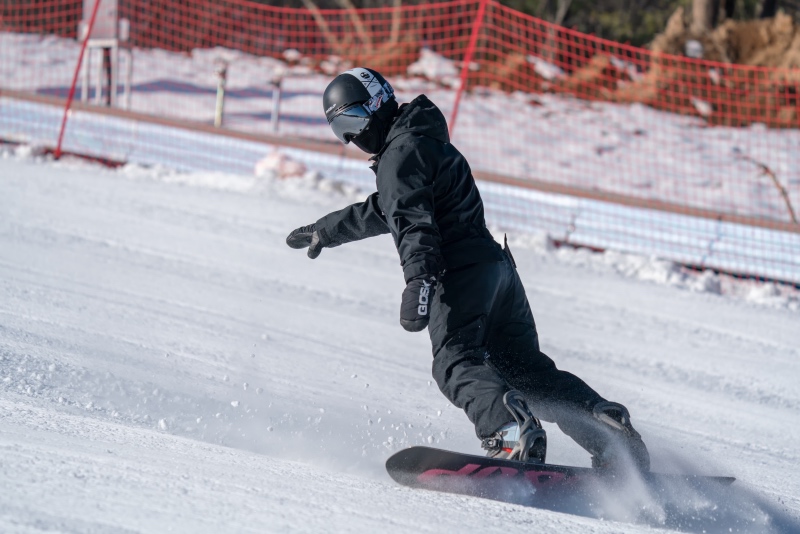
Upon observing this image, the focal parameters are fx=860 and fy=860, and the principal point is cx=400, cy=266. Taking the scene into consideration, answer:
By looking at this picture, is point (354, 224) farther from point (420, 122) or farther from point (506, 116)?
point (506, 116)

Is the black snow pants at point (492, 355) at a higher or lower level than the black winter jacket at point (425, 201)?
lower

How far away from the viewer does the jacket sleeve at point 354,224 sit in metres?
3.55

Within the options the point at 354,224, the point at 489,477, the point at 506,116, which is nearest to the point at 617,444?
the point at 489,477

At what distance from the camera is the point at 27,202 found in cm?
753

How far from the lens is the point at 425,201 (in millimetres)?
3213

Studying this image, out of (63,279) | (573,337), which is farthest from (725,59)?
(63,279)

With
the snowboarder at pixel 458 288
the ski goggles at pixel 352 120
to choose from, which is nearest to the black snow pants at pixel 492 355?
the snowboarder at pixel 458 288

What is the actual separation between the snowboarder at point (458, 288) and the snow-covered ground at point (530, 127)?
928cm

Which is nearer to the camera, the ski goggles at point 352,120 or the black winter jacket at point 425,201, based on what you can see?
the black winter jacket at point 425,201

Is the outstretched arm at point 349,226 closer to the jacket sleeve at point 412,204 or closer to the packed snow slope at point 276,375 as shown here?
the jacket sleeve at point 412,204

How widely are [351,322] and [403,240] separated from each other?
Result: 2483 mm

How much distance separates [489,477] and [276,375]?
1707 mm

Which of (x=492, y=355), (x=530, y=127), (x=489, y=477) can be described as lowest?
(x=530, y=127)

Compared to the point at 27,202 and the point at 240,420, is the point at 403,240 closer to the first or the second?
the point at 240,420
